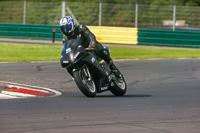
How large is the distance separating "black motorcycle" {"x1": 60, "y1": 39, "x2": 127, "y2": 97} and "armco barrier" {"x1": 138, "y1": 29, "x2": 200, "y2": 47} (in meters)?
18.8

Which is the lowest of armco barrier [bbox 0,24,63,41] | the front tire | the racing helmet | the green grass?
armco barrier [bbox 0,24,63,41]

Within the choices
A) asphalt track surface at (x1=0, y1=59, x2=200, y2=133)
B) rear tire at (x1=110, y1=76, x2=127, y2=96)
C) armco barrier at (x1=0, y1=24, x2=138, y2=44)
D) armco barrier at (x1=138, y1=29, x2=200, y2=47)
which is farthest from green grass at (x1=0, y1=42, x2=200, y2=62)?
rear tire at (x1=110, y1=76, x2=127, y2=96)

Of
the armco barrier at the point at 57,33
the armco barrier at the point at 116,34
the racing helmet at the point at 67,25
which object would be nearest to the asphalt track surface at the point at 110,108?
the racing helmet at the point at 67,25

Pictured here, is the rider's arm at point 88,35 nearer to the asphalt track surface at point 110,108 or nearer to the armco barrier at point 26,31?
the asphalt track surface at point 110,108

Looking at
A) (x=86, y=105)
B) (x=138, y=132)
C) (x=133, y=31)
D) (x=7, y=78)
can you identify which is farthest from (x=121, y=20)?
(x=138, y=132)

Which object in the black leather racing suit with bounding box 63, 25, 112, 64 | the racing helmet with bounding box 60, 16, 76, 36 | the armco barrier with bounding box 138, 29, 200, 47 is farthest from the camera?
the armco barrier with bounding box 138, 29, 200, 47

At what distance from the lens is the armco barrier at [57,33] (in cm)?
3072

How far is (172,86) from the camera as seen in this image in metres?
12.8

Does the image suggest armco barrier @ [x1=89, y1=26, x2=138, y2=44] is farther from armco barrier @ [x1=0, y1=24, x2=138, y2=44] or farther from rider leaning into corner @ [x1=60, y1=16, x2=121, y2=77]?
rider leaning into corner @ [x1=60, y1=16, x2=121, y2=77]

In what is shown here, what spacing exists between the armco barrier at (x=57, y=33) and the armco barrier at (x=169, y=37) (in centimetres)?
58

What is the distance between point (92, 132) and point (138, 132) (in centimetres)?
57

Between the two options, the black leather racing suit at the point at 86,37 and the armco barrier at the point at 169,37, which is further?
the armco barrier at the point at 169,37

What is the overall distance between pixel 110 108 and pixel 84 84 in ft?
4.24

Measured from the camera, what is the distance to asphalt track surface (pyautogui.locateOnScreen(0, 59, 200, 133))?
22.7 ft
